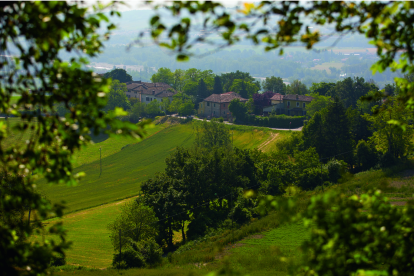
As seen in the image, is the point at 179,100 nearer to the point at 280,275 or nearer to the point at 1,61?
the point at 280,275

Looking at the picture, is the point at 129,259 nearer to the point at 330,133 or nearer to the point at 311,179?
the point at 311,179

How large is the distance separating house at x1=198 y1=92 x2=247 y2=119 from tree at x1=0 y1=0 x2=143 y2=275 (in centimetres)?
10337

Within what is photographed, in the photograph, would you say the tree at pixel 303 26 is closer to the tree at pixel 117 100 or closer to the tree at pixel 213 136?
the tree at pixel 213 136

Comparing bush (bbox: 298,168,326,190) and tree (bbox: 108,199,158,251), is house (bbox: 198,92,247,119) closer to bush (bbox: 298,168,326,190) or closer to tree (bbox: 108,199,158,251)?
bush (bbox: 298,168,326,190)

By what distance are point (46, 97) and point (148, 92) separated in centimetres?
14099

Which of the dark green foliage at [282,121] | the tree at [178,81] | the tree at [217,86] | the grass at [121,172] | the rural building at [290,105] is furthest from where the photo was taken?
the tree at [178,81]

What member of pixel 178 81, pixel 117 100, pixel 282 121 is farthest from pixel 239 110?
pixel 178 81

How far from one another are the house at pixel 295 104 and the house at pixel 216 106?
689 inches

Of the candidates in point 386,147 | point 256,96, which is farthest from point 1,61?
point 256,96

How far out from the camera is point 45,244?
6.70m

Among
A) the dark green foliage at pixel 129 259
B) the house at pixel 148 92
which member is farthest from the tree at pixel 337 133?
the house at pixel 148 92

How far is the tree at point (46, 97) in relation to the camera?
231 inches

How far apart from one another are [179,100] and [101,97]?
115488 millimetres

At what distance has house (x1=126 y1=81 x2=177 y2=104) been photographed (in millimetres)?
140000
